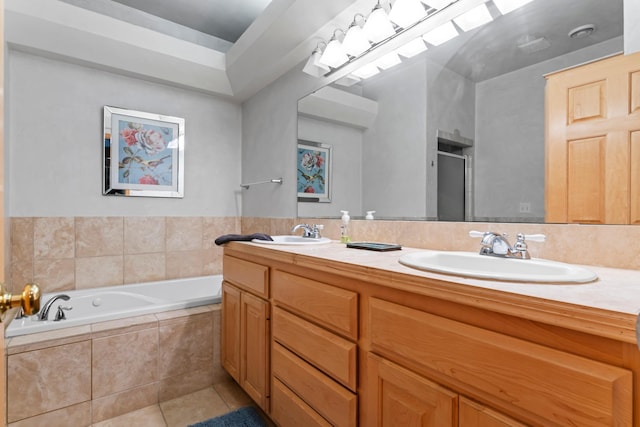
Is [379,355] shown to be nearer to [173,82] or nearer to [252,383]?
[252,383]

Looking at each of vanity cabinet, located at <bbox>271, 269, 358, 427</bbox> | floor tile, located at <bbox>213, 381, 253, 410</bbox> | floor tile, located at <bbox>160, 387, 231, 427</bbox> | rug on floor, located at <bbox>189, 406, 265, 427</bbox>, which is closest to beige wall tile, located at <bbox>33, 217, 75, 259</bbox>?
floor tile, located at <bbox>160, 387, 231, 427</bbox>

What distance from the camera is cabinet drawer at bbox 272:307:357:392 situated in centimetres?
102

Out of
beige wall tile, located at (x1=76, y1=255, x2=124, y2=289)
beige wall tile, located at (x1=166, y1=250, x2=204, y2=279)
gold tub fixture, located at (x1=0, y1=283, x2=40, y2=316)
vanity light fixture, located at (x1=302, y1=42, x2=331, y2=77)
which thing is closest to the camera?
gold tub fixture, located at (x1=0, y1=283, x2=40, y2=316)

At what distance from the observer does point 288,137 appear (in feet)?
8.05

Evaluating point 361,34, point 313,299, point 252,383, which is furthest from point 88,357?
point 361,34

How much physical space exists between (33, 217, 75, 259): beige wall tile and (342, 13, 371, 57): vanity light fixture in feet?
7.57

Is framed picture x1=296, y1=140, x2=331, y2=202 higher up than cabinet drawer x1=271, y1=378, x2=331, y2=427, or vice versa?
framed picture x1=296, y1=140, x2=331, y2=202

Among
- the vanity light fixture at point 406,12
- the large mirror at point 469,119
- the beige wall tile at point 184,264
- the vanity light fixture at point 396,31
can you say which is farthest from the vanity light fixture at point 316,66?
the beige wall tile at point 184,264

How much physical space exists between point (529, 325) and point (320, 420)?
2.79 ft

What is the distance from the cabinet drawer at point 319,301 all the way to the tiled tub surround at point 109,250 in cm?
172

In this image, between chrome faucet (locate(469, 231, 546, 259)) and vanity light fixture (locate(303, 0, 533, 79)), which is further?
vanity light fixture (locate(303, 0, 533, 79))

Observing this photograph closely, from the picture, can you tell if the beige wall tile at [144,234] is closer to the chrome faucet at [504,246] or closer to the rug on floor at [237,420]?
the rug on floor at [237,420]

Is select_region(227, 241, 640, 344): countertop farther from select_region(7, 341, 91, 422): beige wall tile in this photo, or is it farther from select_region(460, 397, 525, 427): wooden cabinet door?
select_region(7, 341, 91, 422): beige wall tile

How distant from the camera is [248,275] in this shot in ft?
5.48
